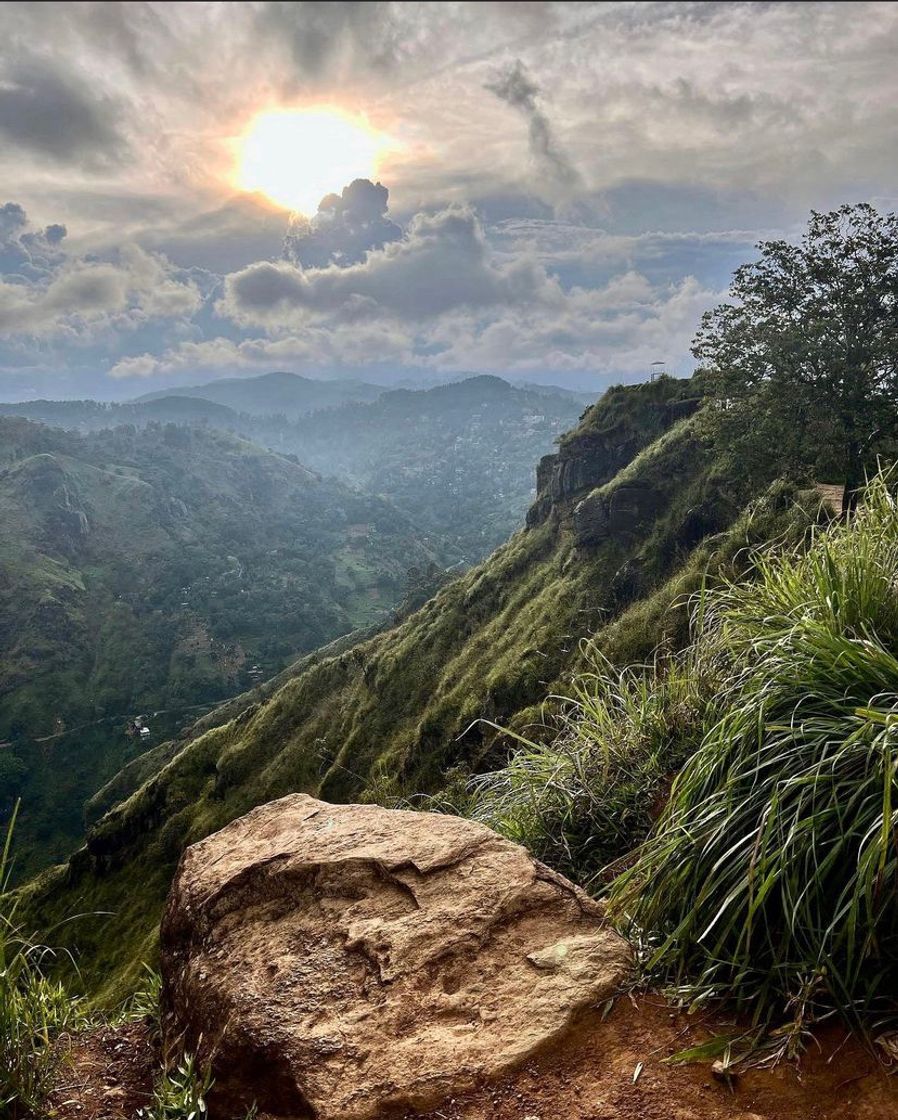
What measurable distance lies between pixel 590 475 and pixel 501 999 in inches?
3359

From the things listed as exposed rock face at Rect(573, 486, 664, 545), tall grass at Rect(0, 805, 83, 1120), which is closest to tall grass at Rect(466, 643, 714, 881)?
tall grass at Rect(0, 805, 83, 1120)

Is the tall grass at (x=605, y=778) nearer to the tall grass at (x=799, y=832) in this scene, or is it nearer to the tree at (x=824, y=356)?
the tall grass at (x=799, y=832)

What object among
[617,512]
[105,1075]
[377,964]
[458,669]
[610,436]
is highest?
[610,436]

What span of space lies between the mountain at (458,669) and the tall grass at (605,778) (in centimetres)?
2977

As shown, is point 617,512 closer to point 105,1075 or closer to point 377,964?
point 377,964

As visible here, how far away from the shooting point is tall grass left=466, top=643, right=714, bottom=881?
5941 mm

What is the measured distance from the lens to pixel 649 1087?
343 cm

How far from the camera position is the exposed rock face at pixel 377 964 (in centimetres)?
400

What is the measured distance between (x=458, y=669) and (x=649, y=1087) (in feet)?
197

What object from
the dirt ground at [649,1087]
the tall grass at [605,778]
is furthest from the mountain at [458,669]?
the dirt ground at [649,1087]

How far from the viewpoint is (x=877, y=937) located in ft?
11.2

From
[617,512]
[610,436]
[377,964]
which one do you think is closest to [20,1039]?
[377,964]

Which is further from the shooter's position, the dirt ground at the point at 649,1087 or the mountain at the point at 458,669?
the mountain at the point at 458,669

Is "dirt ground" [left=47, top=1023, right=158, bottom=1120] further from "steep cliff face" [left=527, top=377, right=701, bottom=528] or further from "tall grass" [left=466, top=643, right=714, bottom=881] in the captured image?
"steep cliff face" [left=527, top=377, right=701, bottom=528]
